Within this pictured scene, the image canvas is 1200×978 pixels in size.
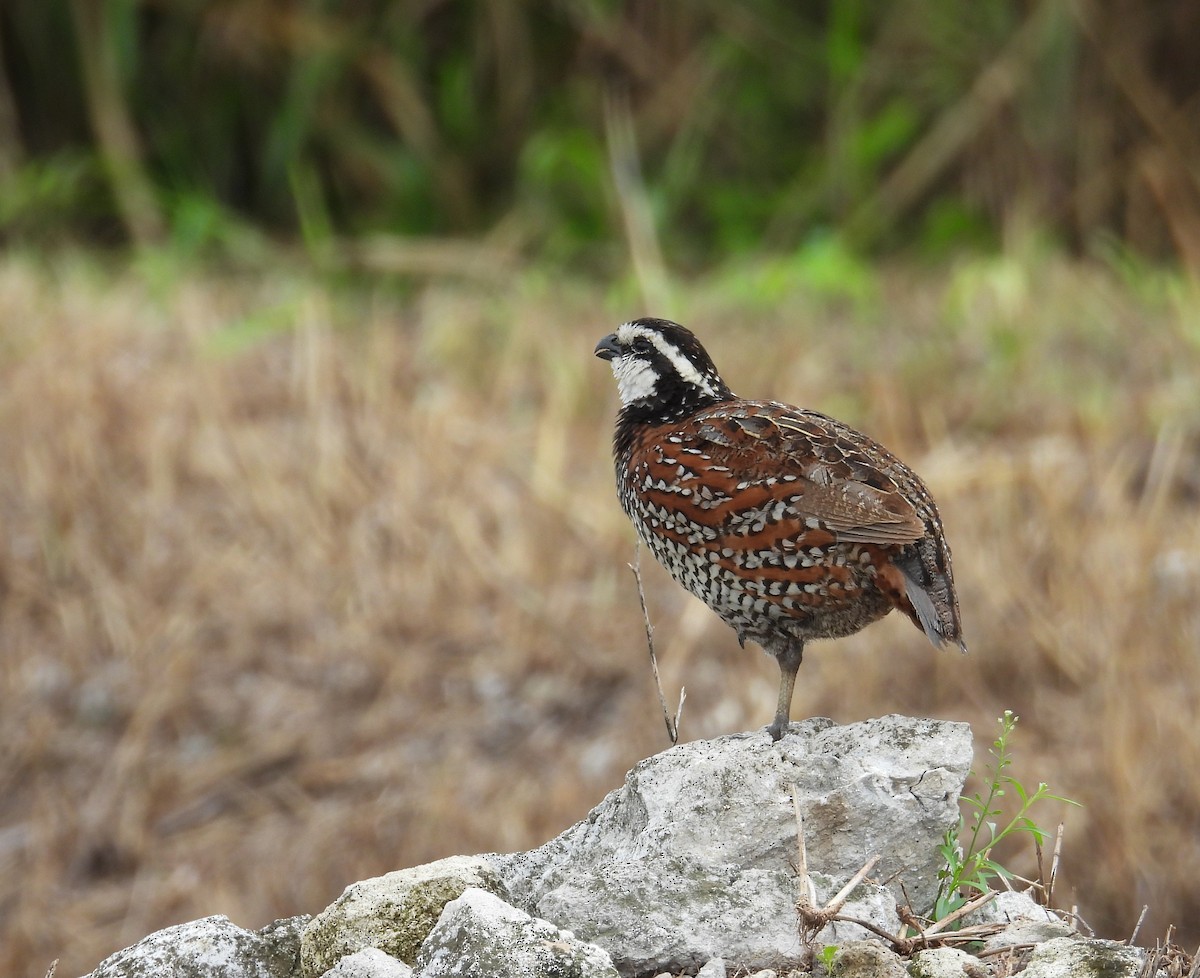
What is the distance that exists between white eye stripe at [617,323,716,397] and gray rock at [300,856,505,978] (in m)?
1.25

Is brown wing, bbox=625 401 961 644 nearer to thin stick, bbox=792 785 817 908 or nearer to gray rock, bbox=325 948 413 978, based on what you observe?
thin stick, bbox=792 785 817 908

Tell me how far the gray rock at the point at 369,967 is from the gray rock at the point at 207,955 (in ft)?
0.94

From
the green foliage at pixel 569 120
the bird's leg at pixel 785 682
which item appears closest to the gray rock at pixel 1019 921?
the bird's leg at pixel 785 682

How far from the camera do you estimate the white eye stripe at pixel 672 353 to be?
3953mm

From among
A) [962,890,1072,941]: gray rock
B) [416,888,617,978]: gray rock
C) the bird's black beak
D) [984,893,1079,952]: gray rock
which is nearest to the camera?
[416,888,617,978]: gray rock

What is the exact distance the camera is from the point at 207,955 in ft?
10.7

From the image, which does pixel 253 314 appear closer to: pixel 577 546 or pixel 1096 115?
pixel 577 546

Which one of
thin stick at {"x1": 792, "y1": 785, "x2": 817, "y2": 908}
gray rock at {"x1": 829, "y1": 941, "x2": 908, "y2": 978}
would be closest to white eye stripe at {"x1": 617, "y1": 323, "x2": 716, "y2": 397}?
thin stick at {"x1": 792, "y1": 785, "x2": 817, "y2": 908}

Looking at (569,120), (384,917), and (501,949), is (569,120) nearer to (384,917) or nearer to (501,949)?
(384,917)

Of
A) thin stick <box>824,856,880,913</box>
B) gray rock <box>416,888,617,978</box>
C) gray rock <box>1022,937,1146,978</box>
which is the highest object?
Answer: thin stick <box>824,856,880,913</box>

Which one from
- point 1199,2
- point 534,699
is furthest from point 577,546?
point 1199,2

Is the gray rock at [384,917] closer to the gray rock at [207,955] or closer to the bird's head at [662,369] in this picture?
the gray rock at [207,955]

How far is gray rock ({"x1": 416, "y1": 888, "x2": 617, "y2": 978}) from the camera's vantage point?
289cm

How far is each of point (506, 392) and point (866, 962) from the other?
7869 millimetres
